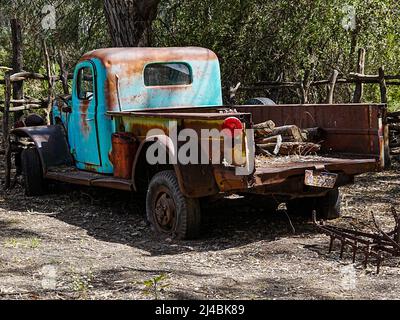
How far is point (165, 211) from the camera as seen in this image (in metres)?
7.10

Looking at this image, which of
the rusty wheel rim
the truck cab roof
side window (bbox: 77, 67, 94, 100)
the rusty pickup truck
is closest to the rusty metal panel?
the rusty pickup truck

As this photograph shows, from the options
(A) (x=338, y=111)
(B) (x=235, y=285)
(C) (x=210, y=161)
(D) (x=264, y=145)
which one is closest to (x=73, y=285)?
(B) (x=235, y=285)

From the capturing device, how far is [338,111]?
766 cm

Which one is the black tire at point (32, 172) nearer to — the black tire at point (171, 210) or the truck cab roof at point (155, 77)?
the truck cab roof at point (155, 77)

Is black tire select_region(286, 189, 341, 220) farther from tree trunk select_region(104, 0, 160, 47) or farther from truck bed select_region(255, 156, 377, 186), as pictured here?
tree trunk select_region(104, 0, 160, 47)

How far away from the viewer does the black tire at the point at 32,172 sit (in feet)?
31.1

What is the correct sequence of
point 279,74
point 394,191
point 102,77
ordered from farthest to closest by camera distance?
point 279,74
point 394,191
point 102,77

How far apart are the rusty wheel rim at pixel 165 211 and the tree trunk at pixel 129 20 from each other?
15.2 ft

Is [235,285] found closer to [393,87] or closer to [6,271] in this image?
[6,271]

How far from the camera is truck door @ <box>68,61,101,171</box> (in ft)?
27.7

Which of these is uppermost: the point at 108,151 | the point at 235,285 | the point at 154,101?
the point at 154,101

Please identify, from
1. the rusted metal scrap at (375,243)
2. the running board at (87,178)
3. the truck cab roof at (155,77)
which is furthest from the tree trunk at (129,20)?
the rusted metal scrap at (375,243)

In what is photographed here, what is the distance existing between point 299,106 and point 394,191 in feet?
7.57

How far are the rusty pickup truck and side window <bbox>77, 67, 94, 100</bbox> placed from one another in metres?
0.01
